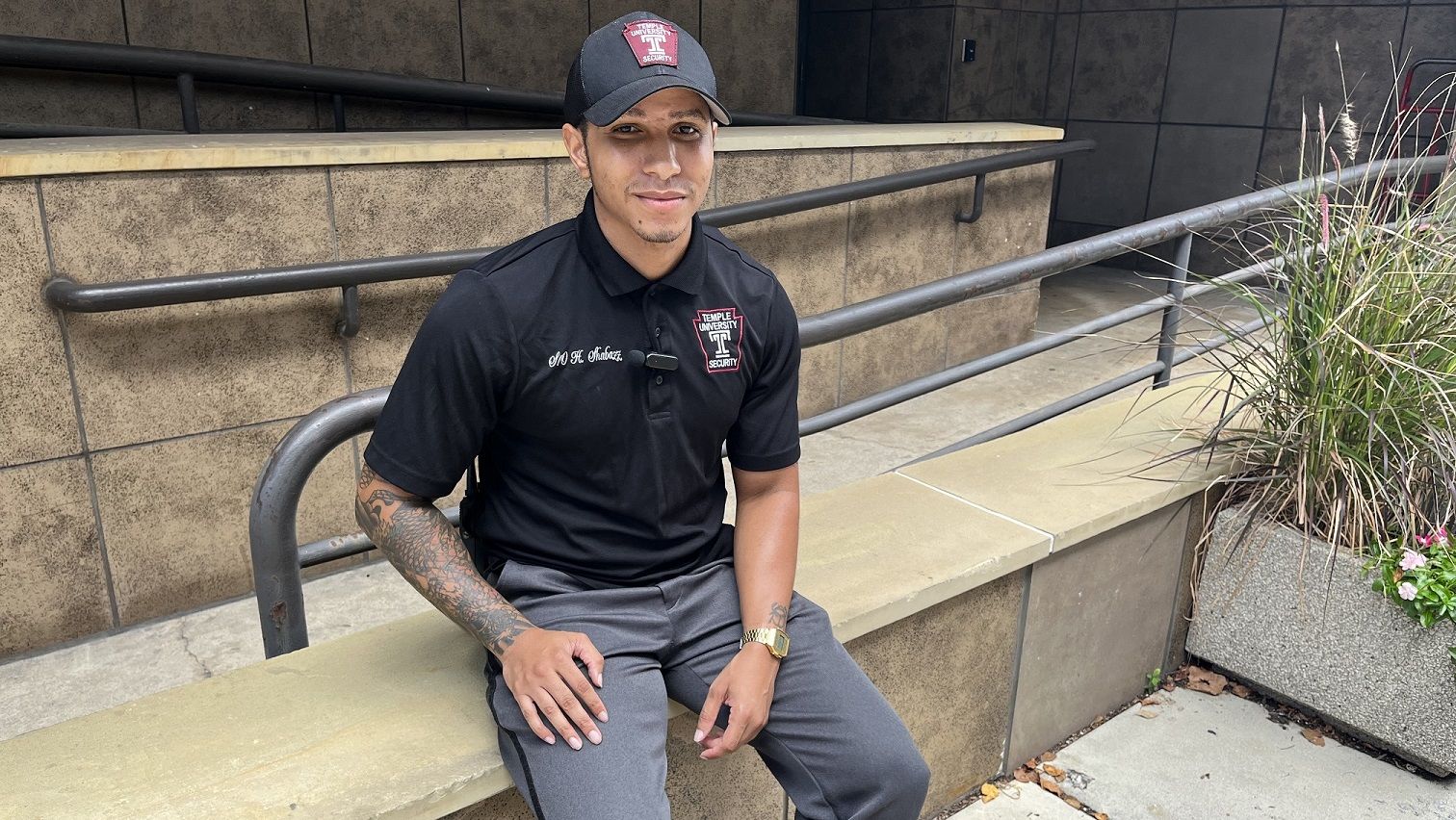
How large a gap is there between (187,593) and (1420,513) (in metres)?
3.54

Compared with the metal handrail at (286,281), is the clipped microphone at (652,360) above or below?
above

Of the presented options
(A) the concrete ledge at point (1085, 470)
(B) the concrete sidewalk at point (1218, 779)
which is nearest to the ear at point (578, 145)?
(A) the concrete ledge at point (1085, 470)

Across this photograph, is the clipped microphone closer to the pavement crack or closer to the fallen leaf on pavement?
the fallen leaf on pavement

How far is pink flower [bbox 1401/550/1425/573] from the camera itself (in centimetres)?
242

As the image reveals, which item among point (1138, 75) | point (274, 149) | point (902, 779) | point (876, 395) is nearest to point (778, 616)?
point (902, 779)

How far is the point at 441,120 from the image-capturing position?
6.46 metres

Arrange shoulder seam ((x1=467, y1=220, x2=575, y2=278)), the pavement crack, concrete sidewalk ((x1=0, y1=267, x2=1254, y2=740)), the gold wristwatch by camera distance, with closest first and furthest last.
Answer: shoulder seam ((x1=467, y1=220, x2=575, y2=278)), the gold wristwatch, concrete sidewalk ((x1=0, y1=267, x2=1254, y2=740)), the pavement crack

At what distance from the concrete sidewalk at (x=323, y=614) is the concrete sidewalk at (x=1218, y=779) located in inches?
38.2

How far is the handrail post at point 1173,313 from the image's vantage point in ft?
10.1

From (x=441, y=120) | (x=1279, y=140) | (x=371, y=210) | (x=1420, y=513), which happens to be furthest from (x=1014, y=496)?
(x=1279, y=140)

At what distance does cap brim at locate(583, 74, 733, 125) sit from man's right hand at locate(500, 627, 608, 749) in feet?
2.31

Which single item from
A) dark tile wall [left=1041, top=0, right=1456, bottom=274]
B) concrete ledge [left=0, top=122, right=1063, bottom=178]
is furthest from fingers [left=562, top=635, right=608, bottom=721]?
dark tile wall [left=1041, top=0, right=1456, bottom=274]

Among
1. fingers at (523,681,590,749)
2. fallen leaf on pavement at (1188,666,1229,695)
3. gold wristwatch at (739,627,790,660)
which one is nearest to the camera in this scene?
fingers at (523,681,590,749)

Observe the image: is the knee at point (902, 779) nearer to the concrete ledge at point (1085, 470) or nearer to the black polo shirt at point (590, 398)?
the black polo shirt at point (590, 398)
